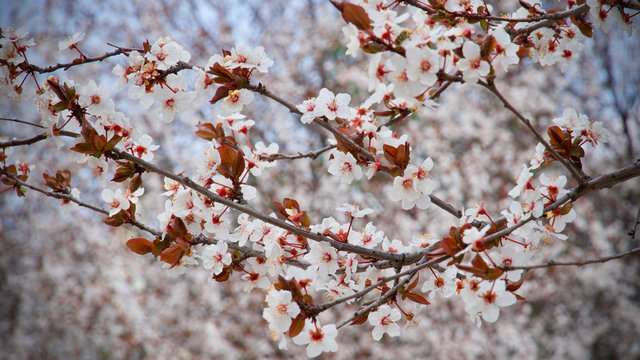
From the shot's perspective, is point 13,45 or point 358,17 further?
point 13,45

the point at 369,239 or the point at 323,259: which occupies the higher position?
the point at 369,239

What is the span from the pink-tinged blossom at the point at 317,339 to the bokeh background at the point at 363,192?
3.92 metres

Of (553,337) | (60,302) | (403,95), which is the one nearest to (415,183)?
(403,95)

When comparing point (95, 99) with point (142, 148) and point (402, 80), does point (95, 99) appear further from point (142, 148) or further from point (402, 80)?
point (402, 80)

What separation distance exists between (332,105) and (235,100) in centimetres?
34

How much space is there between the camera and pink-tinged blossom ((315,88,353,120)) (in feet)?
5.04

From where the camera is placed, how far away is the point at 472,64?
3.98ft

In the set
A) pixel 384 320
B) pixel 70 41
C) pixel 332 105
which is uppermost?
pixel 70 41

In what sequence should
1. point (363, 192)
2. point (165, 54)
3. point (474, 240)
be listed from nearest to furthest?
point (474, 240) → point (165, 54) → point (363, 192)

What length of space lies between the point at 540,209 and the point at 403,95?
0.51 meters

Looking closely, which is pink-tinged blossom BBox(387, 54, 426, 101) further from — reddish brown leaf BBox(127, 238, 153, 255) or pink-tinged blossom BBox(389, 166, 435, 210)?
reddish brown leaf BBox(127, 238, 153, 255)

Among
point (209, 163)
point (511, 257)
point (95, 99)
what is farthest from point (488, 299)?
point (95, 99)

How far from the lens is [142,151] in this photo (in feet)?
5.36

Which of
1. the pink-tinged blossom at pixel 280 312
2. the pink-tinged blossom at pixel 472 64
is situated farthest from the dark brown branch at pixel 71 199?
the pink-tinged blossom at pixel 472 64
